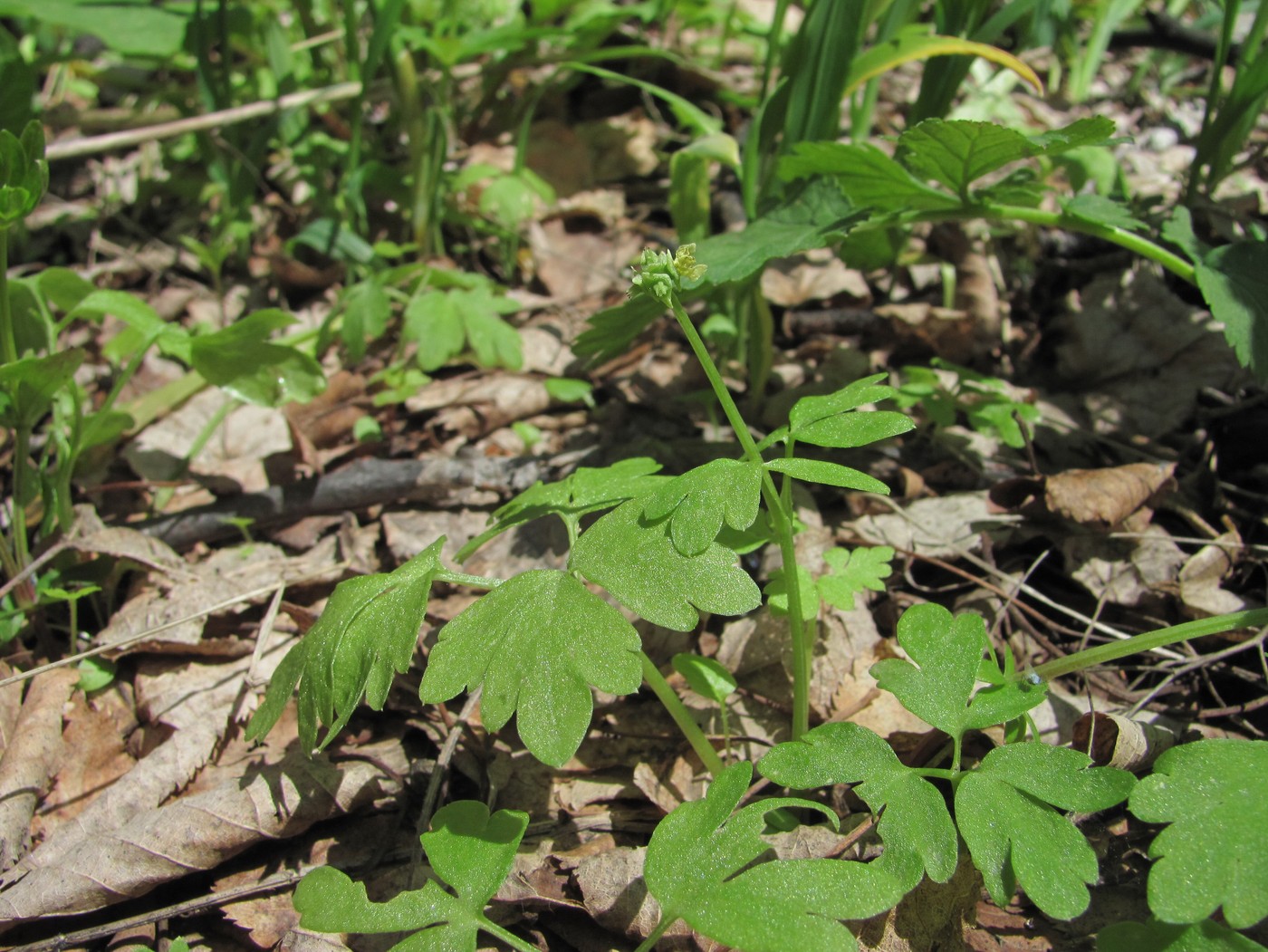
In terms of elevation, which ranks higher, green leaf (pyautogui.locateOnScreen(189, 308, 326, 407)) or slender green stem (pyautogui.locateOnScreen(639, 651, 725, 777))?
green leaf (pyautogui.locateOnScreen(189, 308, 326, 407))

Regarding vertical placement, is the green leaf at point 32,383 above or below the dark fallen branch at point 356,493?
above

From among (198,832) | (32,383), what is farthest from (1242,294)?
(32,383)

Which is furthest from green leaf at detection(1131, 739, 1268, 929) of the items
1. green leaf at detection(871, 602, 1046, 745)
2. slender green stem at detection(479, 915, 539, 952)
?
slender green stem at detection(479, 915, 539, 952)

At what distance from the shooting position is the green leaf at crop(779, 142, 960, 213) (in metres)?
1.68

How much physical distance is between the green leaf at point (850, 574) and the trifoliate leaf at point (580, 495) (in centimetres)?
41

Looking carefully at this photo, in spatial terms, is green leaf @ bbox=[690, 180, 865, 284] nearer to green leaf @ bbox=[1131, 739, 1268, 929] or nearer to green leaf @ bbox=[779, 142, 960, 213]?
green leaf @ bbox=[779, 142, 960, 213]

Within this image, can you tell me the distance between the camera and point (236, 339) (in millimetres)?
1965

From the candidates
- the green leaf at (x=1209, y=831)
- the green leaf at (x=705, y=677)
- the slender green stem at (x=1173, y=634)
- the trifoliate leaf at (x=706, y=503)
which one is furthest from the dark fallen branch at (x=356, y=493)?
the green leaf at (x=1209, y=831)

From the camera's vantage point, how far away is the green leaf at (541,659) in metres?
1.04

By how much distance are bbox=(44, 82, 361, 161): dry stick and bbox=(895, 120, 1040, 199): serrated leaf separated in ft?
6.71

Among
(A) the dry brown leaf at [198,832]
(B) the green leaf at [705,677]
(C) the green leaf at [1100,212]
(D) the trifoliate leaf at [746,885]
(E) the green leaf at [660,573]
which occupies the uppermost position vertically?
(C) the green leaf at [1100,212]

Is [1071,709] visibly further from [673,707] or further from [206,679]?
[206,679]

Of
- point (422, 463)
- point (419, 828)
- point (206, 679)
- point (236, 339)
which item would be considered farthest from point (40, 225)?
point (419, 828)

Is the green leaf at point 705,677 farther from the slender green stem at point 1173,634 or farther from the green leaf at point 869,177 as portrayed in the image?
the green leaf at point 869,177
